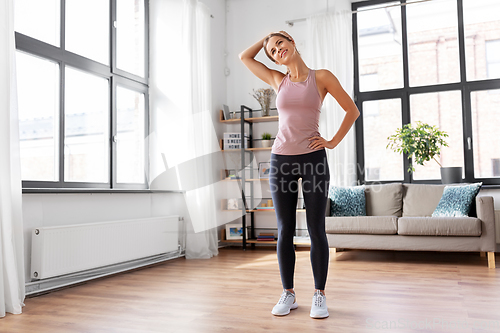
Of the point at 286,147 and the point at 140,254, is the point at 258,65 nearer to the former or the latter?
the point at 286,147

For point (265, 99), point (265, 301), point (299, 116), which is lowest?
point (265, 301)

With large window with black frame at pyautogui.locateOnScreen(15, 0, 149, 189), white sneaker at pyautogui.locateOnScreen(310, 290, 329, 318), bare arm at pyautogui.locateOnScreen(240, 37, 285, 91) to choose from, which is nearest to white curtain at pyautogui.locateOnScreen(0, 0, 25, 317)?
large window with black frame at pyautogui.locateOnScreen(15, 0, 149, 189)

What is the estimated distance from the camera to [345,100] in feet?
6.56

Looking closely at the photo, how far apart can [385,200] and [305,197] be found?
2512 millimetres

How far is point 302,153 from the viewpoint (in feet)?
6.45

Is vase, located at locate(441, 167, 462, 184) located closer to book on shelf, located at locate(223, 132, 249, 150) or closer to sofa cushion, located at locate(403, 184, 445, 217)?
sofa cushion, located at locate(403, 184, 445, 217)

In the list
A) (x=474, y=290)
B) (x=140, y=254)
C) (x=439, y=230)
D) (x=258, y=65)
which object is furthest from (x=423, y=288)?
(x=140, y=254)

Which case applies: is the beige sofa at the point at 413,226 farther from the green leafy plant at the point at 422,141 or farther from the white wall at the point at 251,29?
the white wall at the point at 251,29

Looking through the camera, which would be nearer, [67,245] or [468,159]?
[67,245]

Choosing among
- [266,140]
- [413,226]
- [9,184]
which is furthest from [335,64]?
[9,184]

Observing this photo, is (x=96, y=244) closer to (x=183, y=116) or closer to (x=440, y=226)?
(x=183, y=116)

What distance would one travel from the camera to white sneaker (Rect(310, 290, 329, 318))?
1958 millimetres

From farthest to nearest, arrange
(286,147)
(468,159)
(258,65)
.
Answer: (468,159)
(258,65)
(286,147)

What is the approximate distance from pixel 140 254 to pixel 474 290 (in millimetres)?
2467
